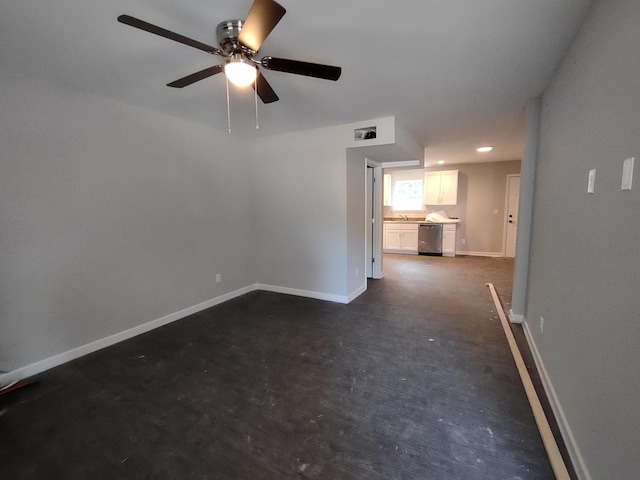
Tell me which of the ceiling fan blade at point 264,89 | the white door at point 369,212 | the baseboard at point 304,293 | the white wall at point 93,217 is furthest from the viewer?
the white door at point 369,212

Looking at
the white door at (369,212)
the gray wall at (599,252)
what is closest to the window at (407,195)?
the white door at (369,212)

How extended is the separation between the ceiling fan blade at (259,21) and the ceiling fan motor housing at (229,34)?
0.11m

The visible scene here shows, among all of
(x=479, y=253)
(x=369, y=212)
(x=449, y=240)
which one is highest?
(x=369, y=212)

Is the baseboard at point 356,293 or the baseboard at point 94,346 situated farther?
the baseboard at point 356,293

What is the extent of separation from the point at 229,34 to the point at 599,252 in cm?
228

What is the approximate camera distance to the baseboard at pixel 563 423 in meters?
1.36

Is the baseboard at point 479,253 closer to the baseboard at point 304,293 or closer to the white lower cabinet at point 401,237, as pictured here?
the white lower cabinet at point 401,237

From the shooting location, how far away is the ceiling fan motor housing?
1627mm

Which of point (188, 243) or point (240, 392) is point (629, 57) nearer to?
point (240, 392)

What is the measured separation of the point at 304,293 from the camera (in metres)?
4.32

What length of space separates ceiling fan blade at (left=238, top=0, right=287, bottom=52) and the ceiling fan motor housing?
0.35 ft

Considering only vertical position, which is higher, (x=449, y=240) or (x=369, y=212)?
(x=369, y=212)

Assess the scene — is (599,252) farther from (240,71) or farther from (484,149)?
(484,149)

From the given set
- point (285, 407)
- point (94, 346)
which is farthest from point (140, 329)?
point (285, 407)
